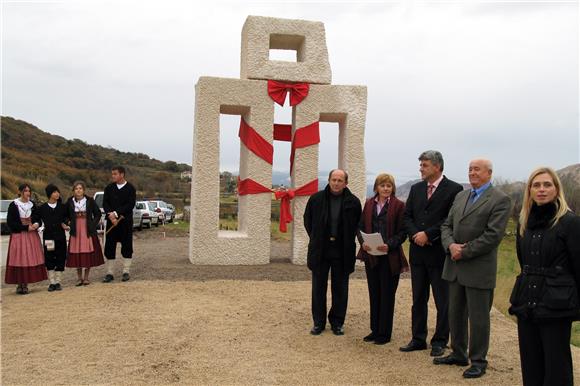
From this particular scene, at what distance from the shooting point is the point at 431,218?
5160mm

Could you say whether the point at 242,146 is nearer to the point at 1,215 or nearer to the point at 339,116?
the point at 339,116

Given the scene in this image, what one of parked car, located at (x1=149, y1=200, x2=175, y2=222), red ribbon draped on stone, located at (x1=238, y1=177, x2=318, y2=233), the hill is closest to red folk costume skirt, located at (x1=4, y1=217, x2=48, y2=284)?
red ribbon draped on stone, located at (x1=238, y1=177, x2=318, y2=233)

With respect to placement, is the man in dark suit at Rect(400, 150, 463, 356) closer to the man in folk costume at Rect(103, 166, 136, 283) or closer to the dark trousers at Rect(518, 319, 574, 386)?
the dark trousers at Rect(518, 319, 574, 386)

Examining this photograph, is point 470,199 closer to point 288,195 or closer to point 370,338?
point 370,338

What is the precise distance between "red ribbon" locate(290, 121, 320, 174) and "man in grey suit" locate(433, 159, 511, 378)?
222 inches

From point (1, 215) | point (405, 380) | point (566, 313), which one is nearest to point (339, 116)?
point (405, 380)

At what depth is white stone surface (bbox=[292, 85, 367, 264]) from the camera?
33.7 feet

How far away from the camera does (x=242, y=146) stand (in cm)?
1073

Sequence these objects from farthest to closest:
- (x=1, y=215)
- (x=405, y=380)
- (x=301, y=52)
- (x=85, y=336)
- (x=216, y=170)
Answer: (x=1, y=215) < (x=301, y=52) < (x=216, y=170) < (x=85, y=336) < (x=405, y=380)

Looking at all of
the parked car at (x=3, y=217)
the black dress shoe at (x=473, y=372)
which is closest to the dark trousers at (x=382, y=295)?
the black dress shoe at (x=473, y=372)

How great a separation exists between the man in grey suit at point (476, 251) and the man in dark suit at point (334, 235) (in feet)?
3.94

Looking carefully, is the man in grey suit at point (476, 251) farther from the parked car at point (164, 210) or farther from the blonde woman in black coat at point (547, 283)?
the parked car at point (164, 210)

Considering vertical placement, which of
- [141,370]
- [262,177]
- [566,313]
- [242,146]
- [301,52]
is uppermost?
[301,52]

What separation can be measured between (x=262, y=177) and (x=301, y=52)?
8.70 feet
